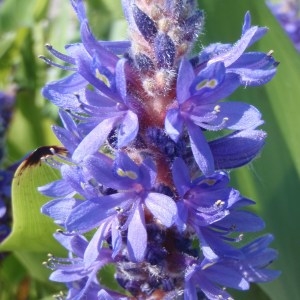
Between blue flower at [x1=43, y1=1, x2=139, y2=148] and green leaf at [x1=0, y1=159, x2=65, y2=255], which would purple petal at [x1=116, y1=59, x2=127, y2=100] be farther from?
green leaf at [x1=0, y1=159, x2=65, y2=255]

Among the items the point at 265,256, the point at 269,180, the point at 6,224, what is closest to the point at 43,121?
the point at 6,224

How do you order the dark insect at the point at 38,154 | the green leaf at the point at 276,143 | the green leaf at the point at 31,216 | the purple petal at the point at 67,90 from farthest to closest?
1. the green leaf at the point at 276,143
2. the green leaf at the point at 31,216
3. the dark insect at the point at 38,154
4. the purple petal at the point at 67,90

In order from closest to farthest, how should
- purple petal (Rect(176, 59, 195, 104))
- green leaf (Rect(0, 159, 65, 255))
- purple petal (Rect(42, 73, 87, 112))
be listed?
purple petal (Rect(176, 59, 195, 104)), purple petal (Rect(42, 73, 87, 112)), green leaf (Rect(0, 159, 65, 255))

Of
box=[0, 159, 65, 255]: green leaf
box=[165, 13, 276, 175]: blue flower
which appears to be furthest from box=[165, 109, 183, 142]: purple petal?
box=[0, 159, 65, 255]: green leaf

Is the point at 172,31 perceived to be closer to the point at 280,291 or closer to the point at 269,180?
the point at 269,180

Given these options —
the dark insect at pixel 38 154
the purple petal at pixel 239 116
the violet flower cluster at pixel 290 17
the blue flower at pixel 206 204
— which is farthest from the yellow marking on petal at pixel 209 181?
the violet flower cluster at pixel 290 17

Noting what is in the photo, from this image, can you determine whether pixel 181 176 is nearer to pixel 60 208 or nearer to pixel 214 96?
pixel 214 96

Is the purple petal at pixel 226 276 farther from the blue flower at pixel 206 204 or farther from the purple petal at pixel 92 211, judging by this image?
the purple petal at pixel 92 211
